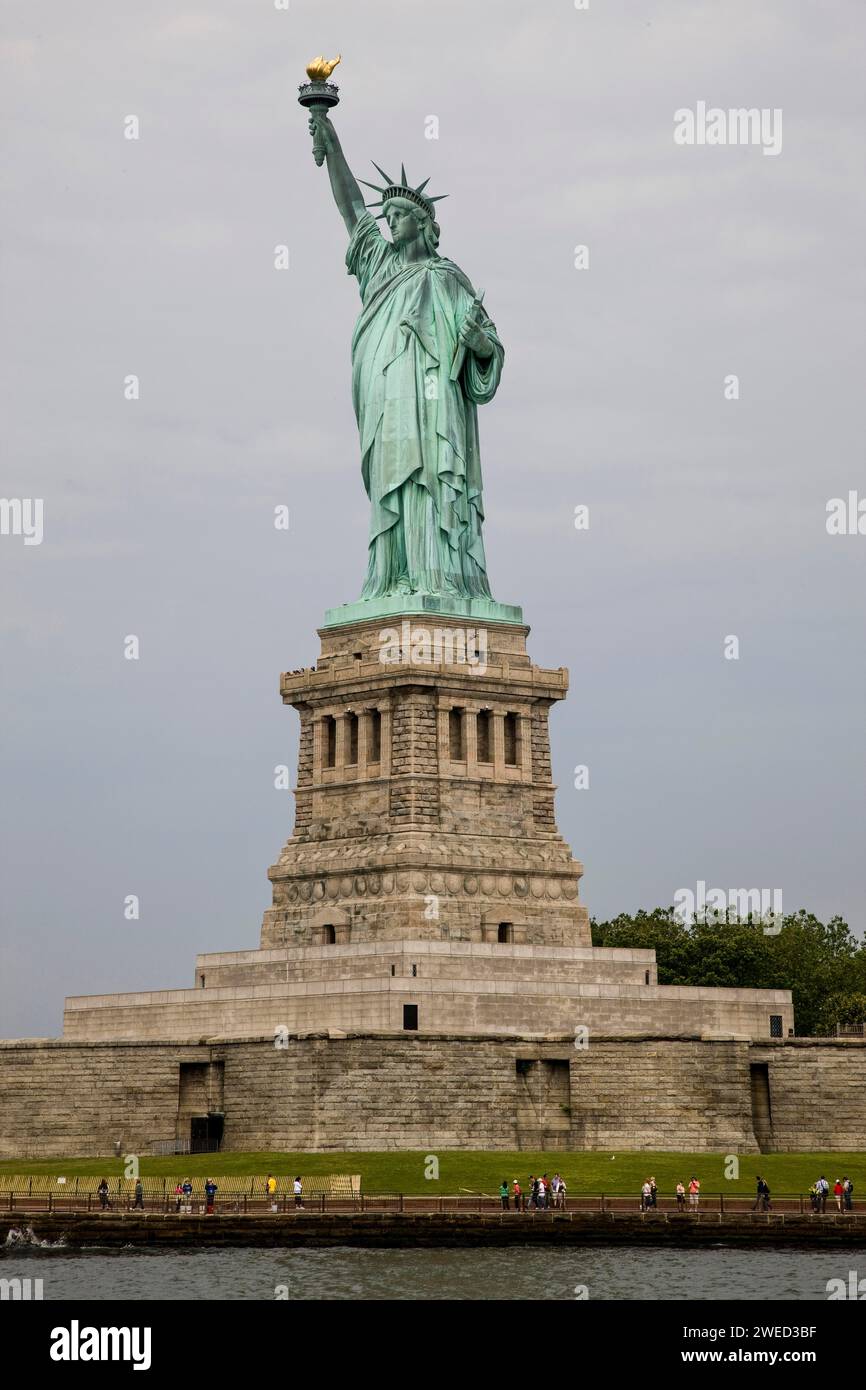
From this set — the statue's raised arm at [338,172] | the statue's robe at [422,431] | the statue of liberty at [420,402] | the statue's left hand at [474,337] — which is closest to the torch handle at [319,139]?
the statue's raised arm at [338,172]

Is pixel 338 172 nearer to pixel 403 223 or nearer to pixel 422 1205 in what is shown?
pixel 403 223

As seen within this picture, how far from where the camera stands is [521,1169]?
57.3m

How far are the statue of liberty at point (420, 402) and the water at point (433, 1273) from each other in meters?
23.9

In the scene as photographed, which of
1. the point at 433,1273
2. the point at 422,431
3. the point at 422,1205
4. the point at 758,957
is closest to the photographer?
the point at 433,1273

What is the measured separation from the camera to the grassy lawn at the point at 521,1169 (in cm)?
5638

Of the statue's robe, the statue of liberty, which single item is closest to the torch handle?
the statue of liberty

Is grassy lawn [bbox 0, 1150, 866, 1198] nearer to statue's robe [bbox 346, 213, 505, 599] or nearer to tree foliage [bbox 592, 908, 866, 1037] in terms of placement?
statue's robe [bbox 346, 213, 505, 599]

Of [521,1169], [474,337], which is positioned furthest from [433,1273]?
[474,337]

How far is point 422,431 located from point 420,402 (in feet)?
2.60

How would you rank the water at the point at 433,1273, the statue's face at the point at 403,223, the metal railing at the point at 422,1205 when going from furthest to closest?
the statue's face at the point at 403,223
the metal railing at the point at 422,1205
the water at the point at 433,1273

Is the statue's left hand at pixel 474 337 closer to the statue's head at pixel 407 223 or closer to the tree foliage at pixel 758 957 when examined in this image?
the statue's head at pixel 407 223

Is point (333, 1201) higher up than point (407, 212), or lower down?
lower down
